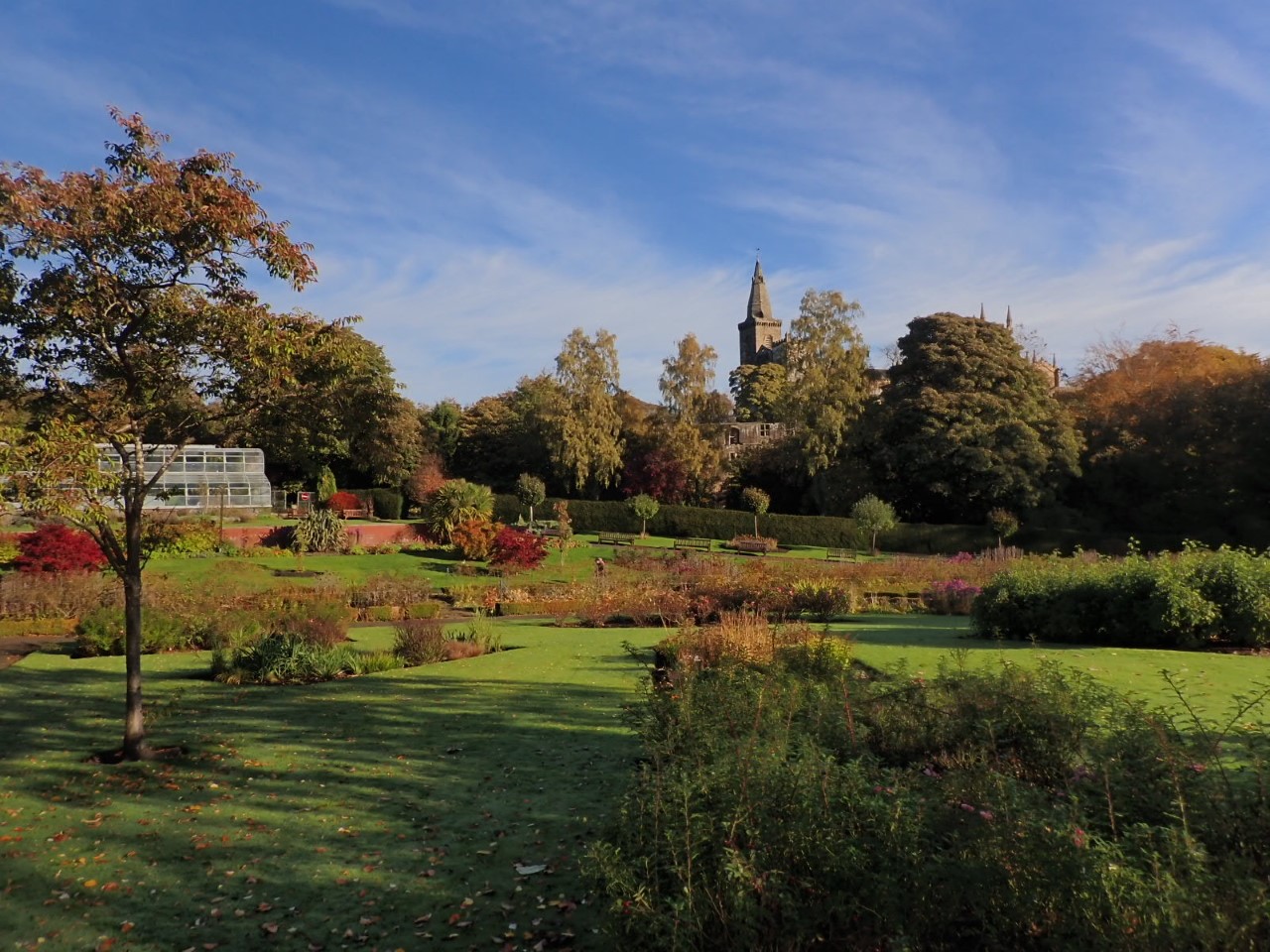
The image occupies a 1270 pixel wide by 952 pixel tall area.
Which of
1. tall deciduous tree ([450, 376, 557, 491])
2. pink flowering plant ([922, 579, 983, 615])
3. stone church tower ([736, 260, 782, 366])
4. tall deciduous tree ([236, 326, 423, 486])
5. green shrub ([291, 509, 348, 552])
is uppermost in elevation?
stone church tower ([736, 260, 782, 366])

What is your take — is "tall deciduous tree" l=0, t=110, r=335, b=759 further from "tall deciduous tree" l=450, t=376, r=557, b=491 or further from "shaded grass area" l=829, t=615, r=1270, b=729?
"tall deciduous tree" l=450, t=376, r=557, b=491

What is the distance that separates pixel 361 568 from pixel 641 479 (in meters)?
19.6

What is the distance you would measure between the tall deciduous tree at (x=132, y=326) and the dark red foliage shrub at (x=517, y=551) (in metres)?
19.9

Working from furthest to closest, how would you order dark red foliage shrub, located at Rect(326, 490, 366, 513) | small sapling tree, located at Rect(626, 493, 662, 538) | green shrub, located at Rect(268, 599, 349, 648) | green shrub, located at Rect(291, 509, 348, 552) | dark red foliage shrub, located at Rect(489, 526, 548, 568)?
1. dark red foliage shrub, located at Rect(326, 490, 366, 513)
2. small sapling tree, located at Rect(626, 493, 662, 538)
3. green shrub, located at Rect(291, 509, 348, 552)
4. dark red foliage shrub, located at Rect(489, 526, 548, 568)
5. green shrub, located at Rect(268, 599, 349, 648)

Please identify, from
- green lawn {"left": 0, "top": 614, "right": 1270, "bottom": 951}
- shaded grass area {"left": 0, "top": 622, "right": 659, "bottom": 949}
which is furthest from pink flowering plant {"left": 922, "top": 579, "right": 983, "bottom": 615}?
shaded grass area {"left": 0, "top": 622, "right": 659, "bottom": 949}

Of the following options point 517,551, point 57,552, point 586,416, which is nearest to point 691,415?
point 586,416

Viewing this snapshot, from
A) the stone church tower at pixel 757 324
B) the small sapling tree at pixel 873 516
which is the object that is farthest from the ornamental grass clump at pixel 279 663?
the stone church tower at pixel 757 324

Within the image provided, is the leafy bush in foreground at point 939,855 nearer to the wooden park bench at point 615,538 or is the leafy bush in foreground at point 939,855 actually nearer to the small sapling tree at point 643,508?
the wooden park bench at point 615,538

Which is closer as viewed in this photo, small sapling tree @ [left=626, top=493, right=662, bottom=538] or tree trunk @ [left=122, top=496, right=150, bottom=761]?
tree trunk @ [left=122, top=496, right=150, bottom=761]

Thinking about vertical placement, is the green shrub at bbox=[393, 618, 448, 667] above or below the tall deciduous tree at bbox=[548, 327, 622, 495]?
below

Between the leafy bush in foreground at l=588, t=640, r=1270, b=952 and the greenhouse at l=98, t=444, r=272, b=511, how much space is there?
3760 centimetres

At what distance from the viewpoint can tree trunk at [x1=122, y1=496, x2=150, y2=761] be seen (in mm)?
7457

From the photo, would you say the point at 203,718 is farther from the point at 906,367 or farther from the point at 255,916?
the point at 906,367

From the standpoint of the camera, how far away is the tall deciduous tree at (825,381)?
42031 millimetres
